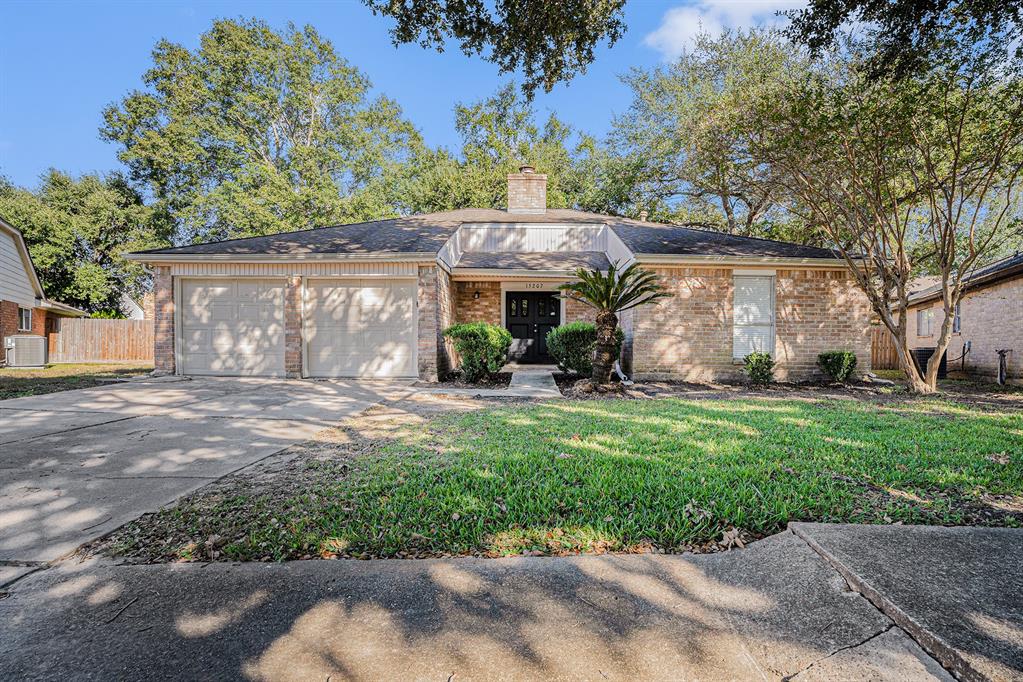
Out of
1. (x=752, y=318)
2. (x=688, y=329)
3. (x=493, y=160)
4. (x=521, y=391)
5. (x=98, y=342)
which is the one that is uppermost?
(x=493, y=160)

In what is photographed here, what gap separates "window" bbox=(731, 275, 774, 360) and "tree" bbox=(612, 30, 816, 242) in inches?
92.6

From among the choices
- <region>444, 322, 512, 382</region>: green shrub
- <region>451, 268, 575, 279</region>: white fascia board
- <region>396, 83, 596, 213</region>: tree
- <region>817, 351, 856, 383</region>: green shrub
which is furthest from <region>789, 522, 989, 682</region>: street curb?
<region>396, 83, 596, 213</region>: tree

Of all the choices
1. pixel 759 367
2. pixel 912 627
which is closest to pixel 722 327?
pixel 759 367

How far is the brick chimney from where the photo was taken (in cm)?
1473

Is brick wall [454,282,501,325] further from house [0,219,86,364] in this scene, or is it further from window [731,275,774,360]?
house [0,219,86,364]

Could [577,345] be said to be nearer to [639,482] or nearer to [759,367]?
[759,367]

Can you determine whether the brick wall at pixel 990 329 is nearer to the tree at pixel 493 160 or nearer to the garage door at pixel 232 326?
the tree at pixel 493 160

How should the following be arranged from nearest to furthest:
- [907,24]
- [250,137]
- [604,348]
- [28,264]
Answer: [907,24] < [604,348] < [28,264] < [250,137]

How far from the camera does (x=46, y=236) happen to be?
21672 millimetres

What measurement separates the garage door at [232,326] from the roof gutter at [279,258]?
1.58ft

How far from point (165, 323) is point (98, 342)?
36.3 feet

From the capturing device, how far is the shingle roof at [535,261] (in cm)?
1135

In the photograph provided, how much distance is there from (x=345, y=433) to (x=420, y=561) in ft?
9.79

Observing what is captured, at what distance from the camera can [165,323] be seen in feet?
31.8
